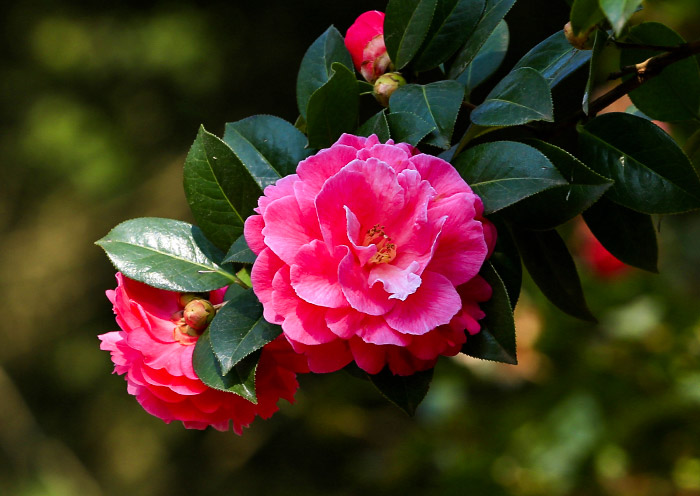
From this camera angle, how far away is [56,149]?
8.69 ft

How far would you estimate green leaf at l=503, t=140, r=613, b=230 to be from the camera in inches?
18.5

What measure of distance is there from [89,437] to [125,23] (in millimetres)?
1515

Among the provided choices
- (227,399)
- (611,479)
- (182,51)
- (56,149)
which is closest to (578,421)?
(611,479)

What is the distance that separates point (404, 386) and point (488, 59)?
352 millimetres

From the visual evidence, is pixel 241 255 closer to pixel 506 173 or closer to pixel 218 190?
pixel 218 190

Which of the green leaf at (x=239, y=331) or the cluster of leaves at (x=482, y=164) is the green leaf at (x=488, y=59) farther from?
the green leaf at (x=239, y=331)

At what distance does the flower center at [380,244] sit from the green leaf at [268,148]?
121 millimetres

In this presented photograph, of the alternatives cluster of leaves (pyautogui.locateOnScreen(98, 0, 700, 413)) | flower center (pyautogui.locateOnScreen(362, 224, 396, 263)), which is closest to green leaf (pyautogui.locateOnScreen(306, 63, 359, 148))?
cluster of leaves (pyautogui.locateOnScreen(98, 0, 700, 413))

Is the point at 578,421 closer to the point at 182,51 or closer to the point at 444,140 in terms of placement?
the point at 444,140

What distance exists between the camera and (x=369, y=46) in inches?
24.1

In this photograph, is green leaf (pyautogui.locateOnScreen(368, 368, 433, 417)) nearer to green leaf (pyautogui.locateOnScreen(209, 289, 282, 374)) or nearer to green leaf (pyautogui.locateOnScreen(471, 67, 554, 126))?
green leaf (pyautogui.locateOnScreen(209, 289, 282, 374))

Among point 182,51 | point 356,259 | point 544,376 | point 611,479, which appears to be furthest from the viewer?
point 182,51

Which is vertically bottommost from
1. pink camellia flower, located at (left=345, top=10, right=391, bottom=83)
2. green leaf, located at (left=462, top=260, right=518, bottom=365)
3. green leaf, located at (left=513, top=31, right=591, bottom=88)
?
green leaf, located at (left=462, top=260, right=518, bottom=365)

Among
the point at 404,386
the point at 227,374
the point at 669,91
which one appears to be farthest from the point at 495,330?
the point at 669,91
